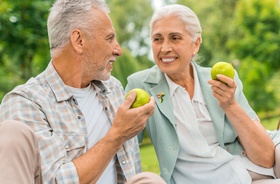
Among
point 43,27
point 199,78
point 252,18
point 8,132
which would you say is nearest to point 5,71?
point 43,27

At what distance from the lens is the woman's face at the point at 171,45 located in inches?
99.1

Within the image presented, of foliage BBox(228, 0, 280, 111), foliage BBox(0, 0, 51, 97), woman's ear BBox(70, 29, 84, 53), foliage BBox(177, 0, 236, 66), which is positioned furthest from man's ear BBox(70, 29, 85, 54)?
foliage BBox(177, 0, 236, 66)

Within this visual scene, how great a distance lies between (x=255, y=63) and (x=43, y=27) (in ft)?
49.9

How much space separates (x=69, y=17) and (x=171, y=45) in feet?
2.05

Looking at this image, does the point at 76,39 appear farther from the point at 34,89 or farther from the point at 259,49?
the point at 259,49

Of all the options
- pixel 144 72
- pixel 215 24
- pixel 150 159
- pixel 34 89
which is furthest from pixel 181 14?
pixel 215 24

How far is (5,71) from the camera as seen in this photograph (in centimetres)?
933

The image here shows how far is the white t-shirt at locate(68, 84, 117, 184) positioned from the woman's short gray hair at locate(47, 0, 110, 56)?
0.27 m

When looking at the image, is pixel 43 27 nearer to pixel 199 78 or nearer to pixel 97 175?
pixel 199 78

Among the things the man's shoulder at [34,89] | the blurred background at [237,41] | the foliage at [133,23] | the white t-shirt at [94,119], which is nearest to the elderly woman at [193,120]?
the white t-shirt at [94,119]

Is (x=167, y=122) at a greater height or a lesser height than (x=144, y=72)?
lesser

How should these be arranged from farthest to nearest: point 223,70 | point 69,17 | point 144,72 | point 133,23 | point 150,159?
point 133,23, point 150,159, point 144,72, point 223,70, point 69,17

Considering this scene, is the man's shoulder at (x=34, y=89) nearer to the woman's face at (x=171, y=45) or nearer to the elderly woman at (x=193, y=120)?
the elderly woman at (x=193, y=120)

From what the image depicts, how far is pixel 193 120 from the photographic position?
2.45 m
